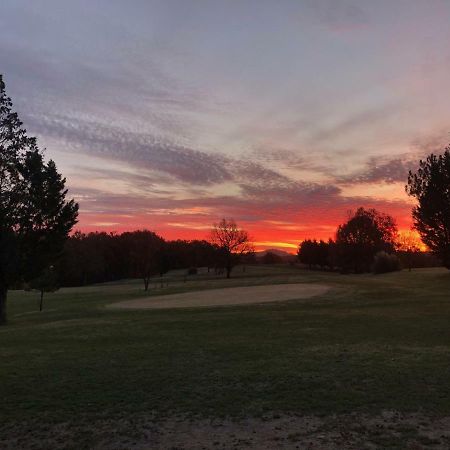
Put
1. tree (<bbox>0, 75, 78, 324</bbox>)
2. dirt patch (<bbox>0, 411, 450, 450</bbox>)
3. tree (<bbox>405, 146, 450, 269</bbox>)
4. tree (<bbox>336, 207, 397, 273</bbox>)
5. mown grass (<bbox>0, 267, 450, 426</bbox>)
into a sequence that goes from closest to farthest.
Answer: dirt patch (<bbox>0, 411, 450, 450</bbox>) → mown grass (<bbox>0, 267, 450, 426</bbox>) → tree (<bbox>0, 75, 78, 324</bbox>) → tree (<bbox>405, 146, 450, 269</bbox>) → tree (<bbox>336, 207, 397, 273</bbox>)

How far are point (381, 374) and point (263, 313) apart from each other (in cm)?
1224

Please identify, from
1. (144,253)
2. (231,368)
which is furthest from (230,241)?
(231,368)

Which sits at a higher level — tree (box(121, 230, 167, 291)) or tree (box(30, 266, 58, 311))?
tree (box(121, 230, 167, 291))

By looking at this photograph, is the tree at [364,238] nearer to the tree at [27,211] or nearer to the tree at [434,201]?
the tree at [434,201]

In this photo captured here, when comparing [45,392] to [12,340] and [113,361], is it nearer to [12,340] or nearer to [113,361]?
[113,361]

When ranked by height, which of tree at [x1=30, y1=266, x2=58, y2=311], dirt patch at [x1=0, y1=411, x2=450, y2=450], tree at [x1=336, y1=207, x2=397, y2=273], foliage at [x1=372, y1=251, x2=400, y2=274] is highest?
tree at [x1=336, y1=207, x2=397, y2=273]

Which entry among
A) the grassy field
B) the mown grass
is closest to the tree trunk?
the mown grass

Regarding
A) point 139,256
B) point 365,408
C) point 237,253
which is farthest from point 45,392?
point 237,253

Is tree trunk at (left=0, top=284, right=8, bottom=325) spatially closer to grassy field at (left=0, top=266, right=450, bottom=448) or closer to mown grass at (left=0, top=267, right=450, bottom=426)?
mown grass at (left=0, top=267, right=450, bottom=426)

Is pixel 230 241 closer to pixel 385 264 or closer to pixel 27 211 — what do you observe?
pixel 385 264

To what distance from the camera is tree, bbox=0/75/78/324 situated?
87.6 ft

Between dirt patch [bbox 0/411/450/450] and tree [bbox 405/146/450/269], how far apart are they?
4014 centimetres

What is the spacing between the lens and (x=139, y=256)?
77.1 m

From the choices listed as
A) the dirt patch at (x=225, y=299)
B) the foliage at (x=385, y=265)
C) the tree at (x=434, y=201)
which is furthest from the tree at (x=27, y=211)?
the foliage at (x=385, y=265)
